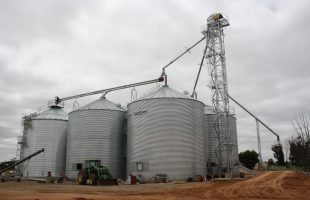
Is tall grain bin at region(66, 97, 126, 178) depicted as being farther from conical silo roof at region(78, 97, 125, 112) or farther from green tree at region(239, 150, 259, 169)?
green tree at region(239, 150, 259, 169)

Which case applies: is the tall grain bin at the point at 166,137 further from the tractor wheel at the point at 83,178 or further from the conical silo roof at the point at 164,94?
the tractor wheel at the point at 83,178

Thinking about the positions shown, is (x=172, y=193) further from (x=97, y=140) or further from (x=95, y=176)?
(x=97, y=140)

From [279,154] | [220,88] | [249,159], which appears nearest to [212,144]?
[220,88]

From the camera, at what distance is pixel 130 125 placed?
152 feet

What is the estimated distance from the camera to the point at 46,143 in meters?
53.2

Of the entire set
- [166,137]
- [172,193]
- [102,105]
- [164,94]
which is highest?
[164,94]

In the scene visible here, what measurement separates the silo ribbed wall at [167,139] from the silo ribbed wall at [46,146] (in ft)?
45.4

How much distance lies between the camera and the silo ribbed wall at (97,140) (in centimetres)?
4681

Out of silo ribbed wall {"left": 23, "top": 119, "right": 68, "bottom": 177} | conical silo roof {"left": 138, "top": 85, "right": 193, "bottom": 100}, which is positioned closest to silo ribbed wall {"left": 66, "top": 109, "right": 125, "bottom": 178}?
silo ribbed wall {"left": 23, "top": 119, "right": 68, "bottom": 177}

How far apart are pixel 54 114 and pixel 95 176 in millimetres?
24117

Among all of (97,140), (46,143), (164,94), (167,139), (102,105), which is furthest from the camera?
(46,143)

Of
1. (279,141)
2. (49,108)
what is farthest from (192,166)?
(279,141)

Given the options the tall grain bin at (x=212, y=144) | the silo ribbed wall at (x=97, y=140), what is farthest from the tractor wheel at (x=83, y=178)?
the tall grain bin at (x=212, y=144)

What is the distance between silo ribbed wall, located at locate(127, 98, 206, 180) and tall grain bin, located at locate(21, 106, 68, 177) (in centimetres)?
1390
